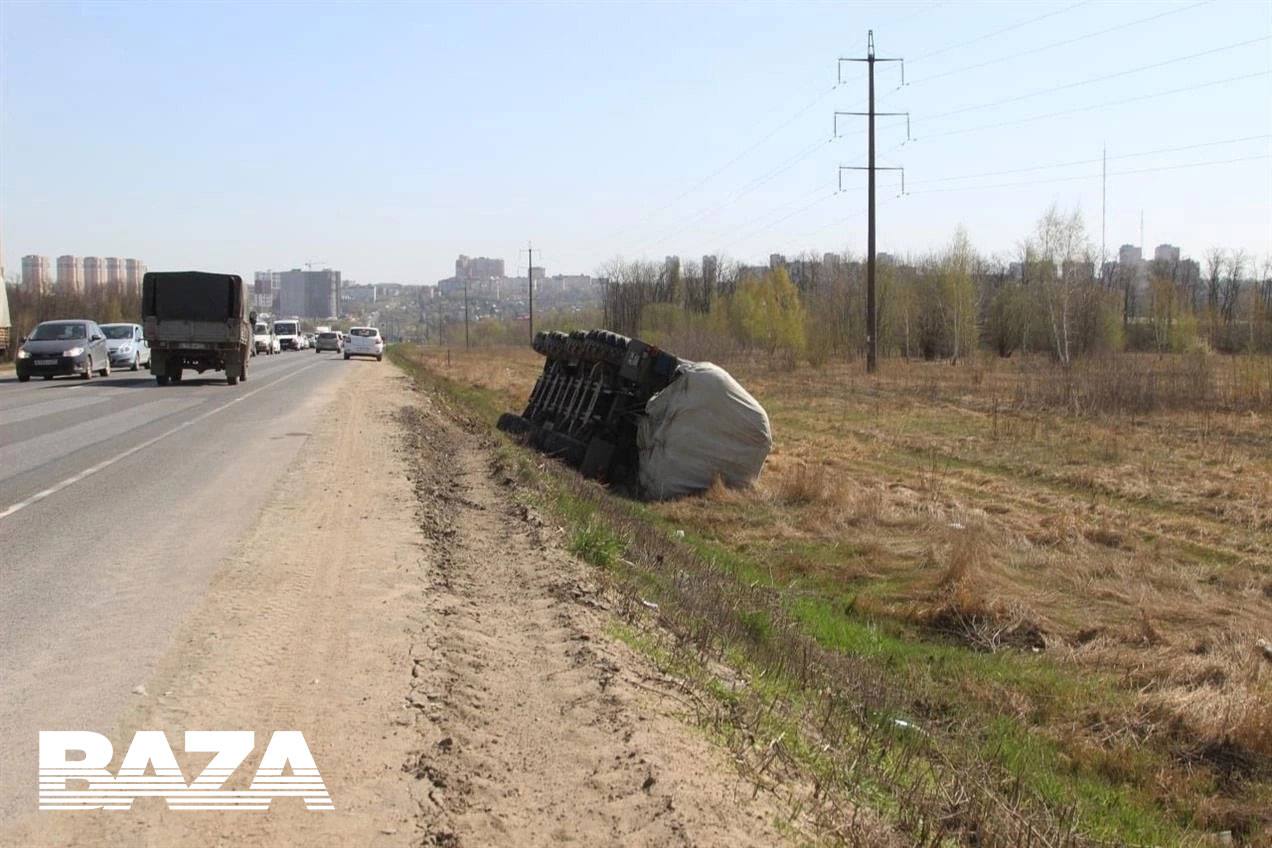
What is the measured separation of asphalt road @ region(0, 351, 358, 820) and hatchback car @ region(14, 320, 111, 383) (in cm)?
1259

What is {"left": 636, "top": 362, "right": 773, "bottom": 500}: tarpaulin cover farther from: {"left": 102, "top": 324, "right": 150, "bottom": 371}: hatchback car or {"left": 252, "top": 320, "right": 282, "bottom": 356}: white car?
{"left": 252, "top": 320, "right": 282, "bottom": 356}: white car

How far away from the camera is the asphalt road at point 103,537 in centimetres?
630

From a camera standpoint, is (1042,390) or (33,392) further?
(1042,390)

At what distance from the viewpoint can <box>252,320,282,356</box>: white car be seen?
81.9 m

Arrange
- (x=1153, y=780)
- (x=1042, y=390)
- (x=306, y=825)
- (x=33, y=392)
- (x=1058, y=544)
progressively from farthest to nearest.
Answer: (x=1042, y=390), (x=33, y=392), (x=1058, y=544), (x=1153, y=780), (x=306, y=825)

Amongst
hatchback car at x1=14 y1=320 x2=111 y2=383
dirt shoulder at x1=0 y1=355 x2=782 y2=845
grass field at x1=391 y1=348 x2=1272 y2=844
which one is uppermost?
hatchback car at x1=14 y1=320 x2=111 y2=383

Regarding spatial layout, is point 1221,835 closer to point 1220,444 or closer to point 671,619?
point 671,619

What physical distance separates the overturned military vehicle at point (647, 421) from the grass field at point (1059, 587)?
692 millimetres

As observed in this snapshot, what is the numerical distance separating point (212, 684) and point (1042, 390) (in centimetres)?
3260

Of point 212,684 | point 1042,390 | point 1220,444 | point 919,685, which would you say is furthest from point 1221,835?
point 1042,390

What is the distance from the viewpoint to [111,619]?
7879 mm

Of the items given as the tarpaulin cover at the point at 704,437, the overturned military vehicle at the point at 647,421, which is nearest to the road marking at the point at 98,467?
the overturned military vehicle at the point at 647,421

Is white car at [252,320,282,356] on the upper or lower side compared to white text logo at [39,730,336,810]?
upper

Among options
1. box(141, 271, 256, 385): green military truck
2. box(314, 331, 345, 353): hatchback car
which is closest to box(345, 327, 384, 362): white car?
box(314, 331, 345, 353): hatchback car
